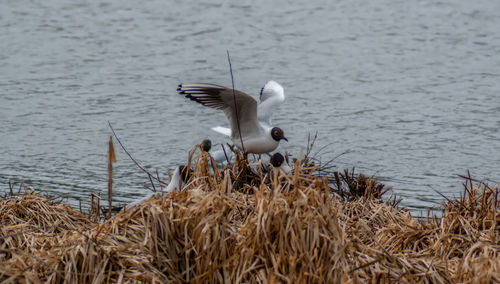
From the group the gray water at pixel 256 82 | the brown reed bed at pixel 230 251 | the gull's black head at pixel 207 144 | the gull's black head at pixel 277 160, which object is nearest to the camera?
the brown reed bed at pixel 230 251

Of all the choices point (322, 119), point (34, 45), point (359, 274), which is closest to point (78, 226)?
point (359, 274)

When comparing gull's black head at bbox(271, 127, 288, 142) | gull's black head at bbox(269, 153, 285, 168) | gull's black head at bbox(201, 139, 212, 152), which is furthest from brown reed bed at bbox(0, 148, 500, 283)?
gull's black head at bbox(201, 139, 212, 152)

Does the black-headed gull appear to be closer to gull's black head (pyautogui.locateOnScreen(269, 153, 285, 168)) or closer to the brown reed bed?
gull's black head (pyautogui.locateOnScreen(269, 153, 285, 168))

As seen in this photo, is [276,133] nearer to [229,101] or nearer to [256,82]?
[229,101]

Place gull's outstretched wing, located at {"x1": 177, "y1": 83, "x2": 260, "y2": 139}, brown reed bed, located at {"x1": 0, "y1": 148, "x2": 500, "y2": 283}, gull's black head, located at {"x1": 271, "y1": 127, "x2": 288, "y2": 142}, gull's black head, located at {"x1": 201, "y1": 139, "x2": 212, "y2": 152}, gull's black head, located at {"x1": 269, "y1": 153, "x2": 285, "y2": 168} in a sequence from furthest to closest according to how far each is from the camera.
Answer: gull's black head, located at {"x1": 201, "y1": 139, "x2": 212, "y2": 152} < gull's black head, located at {"x1": 271, "y1": 127, "x2": 288, "y2": 142} < gull's outstretched wing, located at {"x1": 177, "y1": 83, "x2": 260, "y2": 139} < gull's black head, located at {"x1": 269, "y1": 153, "x2": 285, "y2": 168} < brown reed bed, located at {"x1": 0, "y1": 148, "x2": 500, "y2": 283}

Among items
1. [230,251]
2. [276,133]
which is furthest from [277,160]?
[230,251]

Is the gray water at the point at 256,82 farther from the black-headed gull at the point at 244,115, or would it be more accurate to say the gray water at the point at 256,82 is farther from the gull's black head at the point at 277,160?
the gull's black head at the point at 277,160

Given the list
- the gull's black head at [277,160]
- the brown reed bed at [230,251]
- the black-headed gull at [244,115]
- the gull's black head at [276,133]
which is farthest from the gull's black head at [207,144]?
the brown reed bed at [230,251]

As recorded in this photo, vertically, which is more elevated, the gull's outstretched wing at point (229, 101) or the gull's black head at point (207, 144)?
the gull's outstretched wing at point (229, 101)

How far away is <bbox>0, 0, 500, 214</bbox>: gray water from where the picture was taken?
7.95m

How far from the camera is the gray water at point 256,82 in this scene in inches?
313

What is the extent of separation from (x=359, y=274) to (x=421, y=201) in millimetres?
3135

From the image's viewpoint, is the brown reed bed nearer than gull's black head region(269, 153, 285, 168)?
Yes

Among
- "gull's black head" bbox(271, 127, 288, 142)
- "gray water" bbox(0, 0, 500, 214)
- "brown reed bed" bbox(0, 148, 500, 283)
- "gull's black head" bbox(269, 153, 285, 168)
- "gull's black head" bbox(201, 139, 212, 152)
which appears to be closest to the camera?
"brown reed bed" bbox(0, 148, 500, 283)
